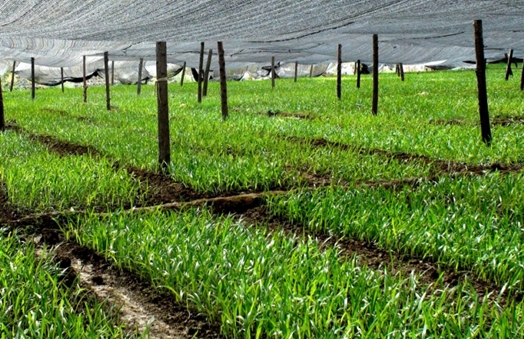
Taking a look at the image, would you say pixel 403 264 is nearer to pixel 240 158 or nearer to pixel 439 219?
pixel 439 219

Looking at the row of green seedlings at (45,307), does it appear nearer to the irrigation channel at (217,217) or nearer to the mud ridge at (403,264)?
the irrigation channel at (217,217)

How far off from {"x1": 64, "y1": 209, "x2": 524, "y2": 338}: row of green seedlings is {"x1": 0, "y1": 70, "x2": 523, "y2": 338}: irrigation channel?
0.24 ft

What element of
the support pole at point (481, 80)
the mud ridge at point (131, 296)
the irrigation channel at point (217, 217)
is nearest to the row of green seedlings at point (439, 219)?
the irrigation channel at point (217, 217)

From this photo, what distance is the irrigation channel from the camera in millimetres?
3053

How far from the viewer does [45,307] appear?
Answer: 283 cm

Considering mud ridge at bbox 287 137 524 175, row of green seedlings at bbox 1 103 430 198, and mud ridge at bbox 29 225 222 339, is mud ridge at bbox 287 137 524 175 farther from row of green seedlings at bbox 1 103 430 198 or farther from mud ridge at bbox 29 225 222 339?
mud ridge at bbox 29 225 222 339

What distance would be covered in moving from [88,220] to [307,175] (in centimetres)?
241

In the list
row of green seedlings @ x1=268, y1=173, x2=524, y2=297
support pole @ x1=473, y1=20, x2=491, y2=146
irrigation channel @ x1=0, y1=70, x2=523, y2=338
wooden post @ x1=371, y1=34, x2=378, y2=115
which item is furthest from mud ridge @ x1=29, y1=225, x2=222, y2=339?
wooden post @ x1=371, y1=34, x2=378, y2=115

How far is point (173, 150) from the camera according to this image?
7.27m

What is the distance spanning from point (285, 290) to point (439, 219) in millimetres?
1688

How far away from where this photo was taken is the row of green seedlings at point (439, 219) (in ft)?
11.7

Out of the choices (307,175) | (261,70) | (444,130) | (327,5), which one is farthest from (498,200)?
(261,70)

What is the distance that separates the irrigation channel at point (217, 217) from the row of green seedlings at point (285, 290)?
7 cm

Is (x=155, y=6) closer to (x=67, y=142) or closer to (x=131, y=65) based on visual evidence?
(x=67, y=142)
